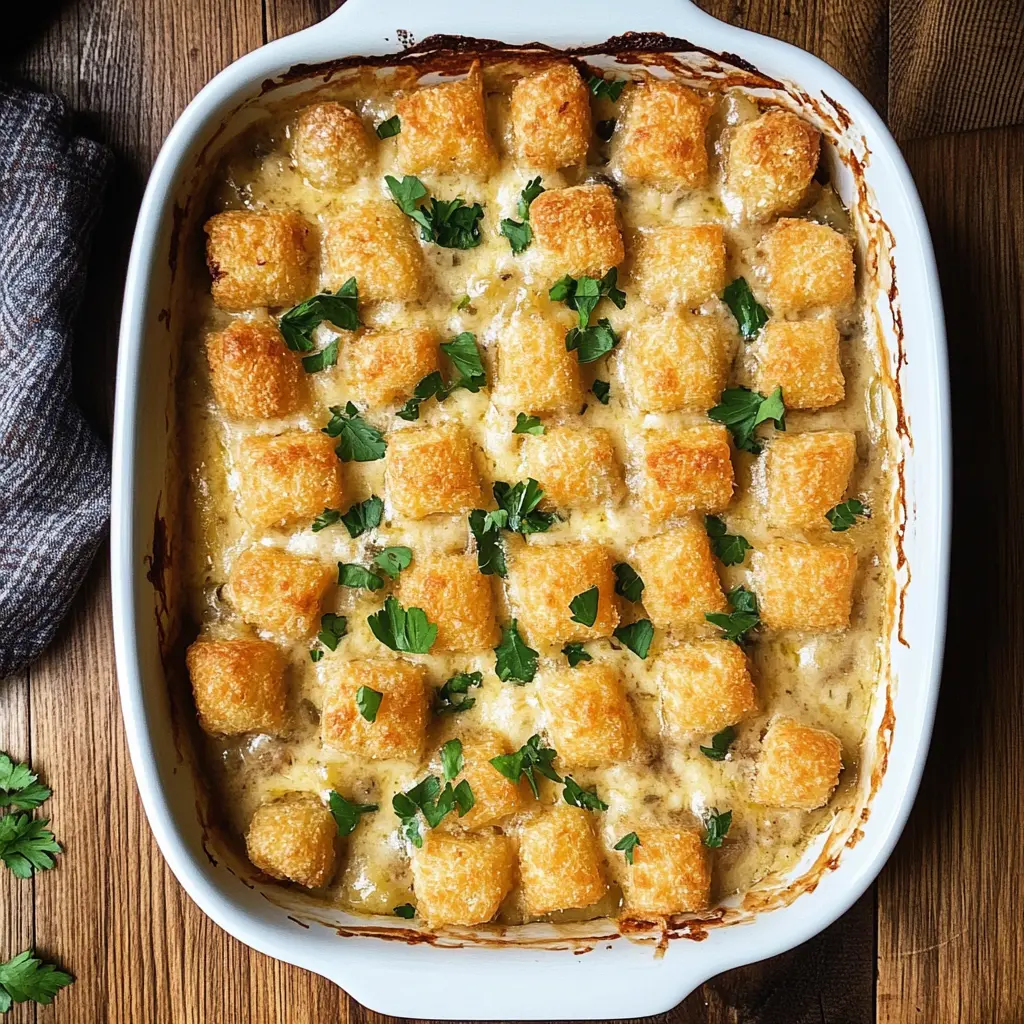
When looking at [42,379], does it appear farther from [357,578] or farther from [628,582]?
[628,582]

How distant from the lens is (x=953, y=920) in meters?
2.31

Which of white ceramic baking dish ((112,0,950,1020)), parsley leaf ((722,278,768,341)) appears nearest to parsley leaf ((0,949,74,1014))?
white ceramic baking dish ((112,0,950,1020))

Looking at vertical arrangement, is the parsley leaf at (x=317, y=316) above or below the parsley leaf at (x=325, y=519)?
above

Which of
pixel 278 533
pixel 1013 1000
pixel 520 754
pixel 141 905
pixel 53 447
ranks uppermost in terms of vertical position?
pixel 53 447

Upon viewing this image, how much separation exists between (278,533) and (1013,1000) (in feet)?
6.31

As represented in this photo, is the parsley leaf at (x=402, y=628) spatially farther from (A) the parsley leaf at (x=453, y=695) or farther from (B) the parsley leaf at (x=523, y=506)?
(B) the parsley leaf at (x=523, y=506)

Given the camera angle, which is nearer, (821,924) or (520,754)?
(821,924)

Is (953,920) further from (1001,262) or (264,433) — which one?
(264,433)

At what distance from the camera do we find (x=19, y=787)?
7.41ft

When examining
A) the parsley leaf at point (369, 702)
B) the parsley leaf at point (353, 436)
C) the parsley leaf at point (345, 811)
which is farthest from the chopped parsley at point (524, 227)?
the parsley leaf at point (345, 811)

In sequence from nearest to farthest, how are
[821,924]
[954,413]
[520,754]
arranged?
1. [821,924]
2. [520,754]
3. [954,413]

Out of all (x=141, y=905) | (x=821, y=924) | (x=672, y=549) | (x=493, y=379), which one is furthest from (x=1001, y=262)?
(x=141, y=905)

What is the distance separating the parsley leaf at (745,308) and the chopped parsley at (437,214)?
551 millimetres

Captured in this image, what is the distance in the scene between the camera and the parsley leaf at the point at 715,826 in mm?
2135
